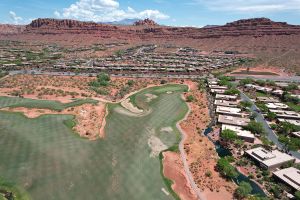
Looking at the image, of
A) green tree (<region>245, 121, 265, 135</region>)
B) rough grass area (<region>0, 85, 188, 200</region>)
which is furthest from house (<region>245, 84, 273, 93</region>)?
rough grass area (<region>0, 85, 188, 200</region>)

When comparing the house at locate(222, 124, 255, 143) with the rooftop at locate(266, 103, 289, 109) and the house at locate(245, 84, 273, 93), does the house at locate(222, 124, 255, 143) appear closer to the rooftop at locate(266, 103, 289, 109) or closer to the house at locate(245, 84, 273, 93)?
the rooftop at locate(266, 103, 289, 109)

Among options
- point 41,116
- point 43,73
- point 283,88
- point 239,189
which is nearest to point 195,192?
point 239,189

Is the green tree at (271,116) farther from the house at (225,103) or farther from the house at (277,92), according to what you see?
the house at (277,92)

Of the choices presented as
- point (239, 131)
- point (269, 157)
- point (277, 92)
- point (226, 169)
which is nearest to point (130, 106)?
point (239, 131)

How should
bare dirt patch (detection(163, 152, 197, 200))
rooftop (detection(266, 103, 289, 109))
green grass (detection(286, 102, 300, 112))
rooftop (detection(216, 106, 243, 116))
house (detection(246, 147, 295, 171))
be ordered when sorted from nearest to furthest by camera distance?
bare dirt patch (detection(163, 152, 197, 200)) → house (detection(246, 147, 295, 171)) → rooftop (detection(216, 106, 243, 116)) → rooftop (detection(266, 103, 289, 109)) → green grass (detection(286, 102, 300, 112))

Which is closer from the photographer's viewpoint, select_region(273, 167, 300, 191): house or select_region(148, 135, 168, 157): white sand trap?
select_region(273, 167, 300, 191): house
